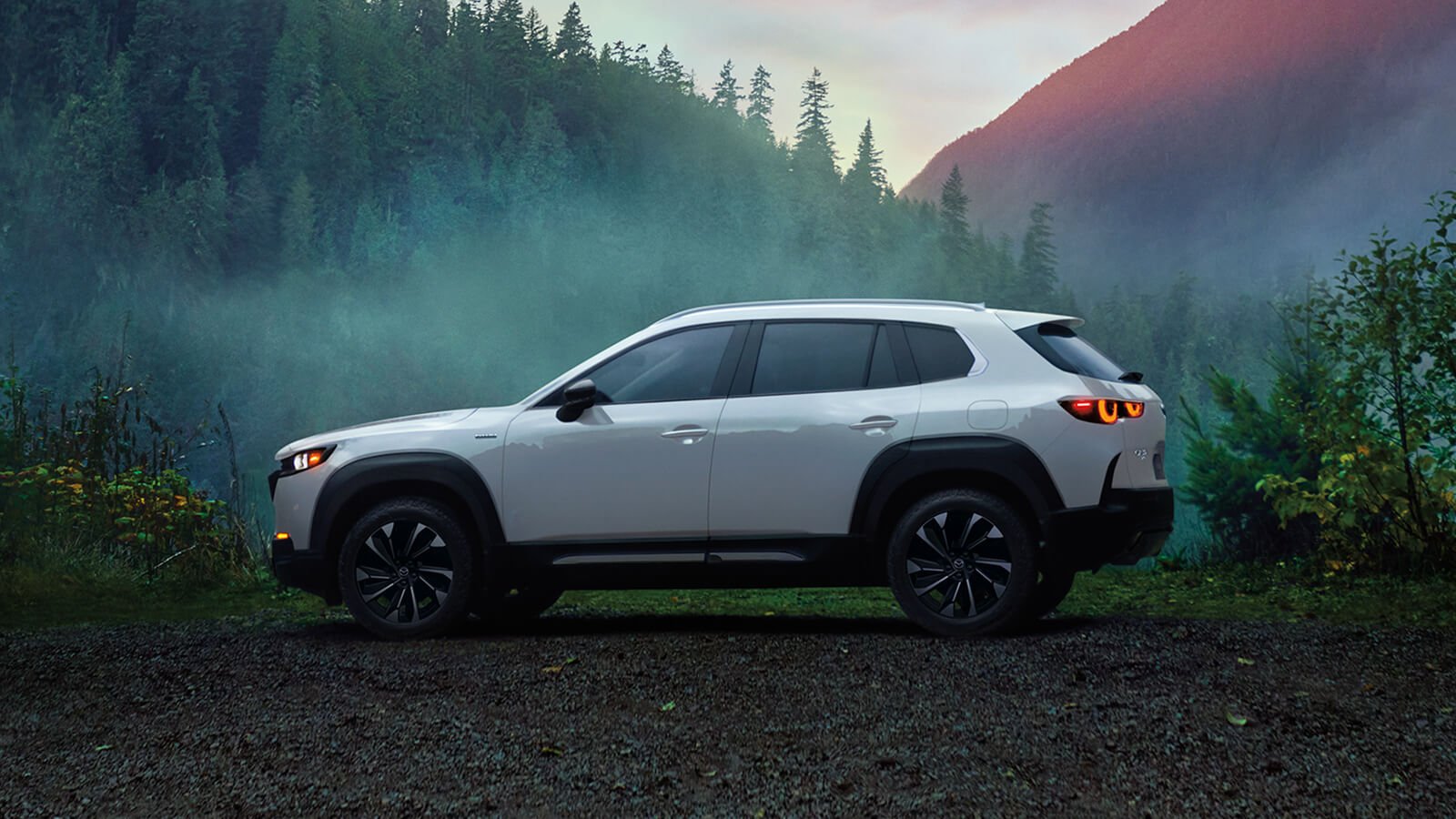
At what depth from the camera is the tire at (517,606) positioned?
8820 mm

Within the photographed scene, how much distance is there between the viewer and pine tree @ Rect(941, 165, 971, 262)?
11806cm

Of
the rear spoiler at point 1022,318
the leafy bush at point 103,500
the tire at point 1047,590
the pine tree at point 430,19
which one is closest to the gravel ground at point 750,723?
the tire at point 1047,590

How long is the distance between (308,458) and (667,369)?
7.16 ft

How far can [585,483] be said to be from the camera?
25.0 ft

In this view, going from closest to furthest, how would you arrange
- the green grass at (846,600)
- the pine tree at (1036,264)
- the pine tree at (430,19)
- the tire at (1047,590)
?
the tire at (1047,590), the green grass at (846,600), the pine tree at (1036,264), the pine tree at (430,19)

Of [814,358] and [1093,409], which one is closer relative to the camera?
[1093,409]

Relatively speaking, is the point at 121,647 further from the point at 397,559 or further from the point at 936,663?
the point at 936,663

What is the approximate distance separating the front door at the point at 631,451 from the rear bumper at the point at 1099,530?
1826 mm

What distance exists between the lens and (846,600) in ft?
37.9

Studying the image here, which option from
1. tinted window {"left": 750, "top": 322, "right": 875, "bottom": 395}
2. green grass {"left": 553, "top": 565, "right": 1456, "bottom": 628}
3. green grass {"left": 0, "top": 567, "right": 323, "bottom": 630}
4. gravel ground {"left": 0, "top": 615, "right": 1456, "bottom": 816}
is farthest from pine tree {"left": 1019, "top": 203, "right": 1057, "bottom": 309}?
gravel ground {"left": 0, "top": 615, "right": 1456, "bottom": 816}

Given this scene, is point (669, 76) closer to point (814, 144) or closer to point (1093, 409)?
point (814, 144)

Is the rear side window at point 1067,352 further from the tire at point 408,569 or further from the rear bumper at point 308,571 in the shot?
the rear bumper at point 308,571

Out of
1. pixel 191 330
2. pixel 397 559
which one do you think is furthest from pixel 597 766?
pixel 191 330

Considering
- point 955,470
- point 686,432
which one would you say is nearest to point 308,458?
point 686,432
